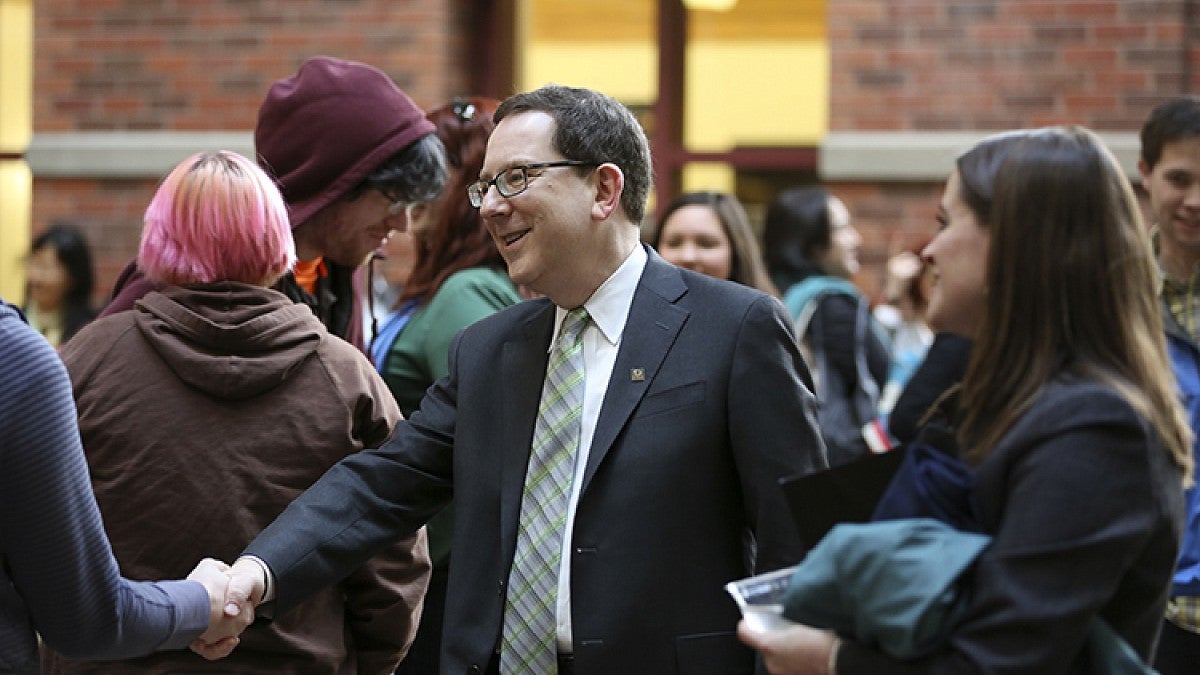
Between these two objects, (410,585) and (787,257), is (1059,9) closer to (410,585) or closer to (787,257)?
(787,257)

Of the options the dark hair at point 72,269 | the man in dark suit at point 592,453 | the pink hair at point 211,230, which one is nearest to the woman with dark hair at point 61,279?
the dark hair at point 72,269

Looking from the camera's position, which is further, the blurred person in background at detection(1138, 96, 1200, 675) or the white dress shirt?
the blurred person in background at detection(1138, 96, 1200, 675)

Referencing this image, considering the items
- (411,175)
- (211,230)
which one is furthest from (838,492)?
(411,175)

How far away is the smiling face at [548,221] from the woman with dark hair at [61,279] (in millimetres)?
5721

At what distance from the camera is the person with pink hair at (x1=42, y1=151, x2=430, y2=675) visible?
3285mm

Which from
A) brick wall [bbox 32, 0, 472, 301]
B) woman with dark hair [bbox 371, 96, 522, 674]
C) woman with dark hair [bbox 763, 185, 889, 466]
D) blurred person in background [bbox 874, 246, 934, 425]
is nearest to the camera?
woman with dark hair [bbox 371, 96, 522, 674]

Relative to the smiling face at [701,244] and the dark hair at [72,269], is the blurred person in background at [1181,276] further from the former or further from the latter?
the dark hair at [72,269]

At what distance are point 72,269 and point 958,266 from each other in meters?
6.88

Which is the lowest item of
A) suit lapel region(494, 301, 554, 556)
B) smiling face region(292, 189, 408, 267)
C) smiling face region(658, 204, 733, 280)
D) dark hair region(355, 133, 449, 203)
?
smiling face region(658, 204, 733, 280)

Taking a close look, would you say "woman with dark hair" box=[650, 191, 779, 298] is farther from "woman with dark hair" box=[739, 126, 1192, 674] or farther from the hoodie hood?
"woman with dark hair" box=[739, 126, 1192, 674]

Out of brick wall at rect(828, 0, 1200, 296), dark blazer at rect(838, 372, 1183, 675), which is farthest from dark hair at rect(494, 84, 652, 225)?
brick wall at rect(828, 0, 1200, 296)

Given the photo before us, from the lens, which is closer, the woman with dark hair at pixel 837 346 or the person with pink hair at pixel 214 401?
the person with pink hair at pixel 214 401

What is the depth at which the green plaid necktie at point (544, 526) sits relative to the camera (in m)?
3.11

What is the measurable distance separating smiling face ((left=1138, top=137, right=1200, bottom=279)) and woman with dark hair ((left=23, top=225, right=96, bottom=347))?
19.4ft
